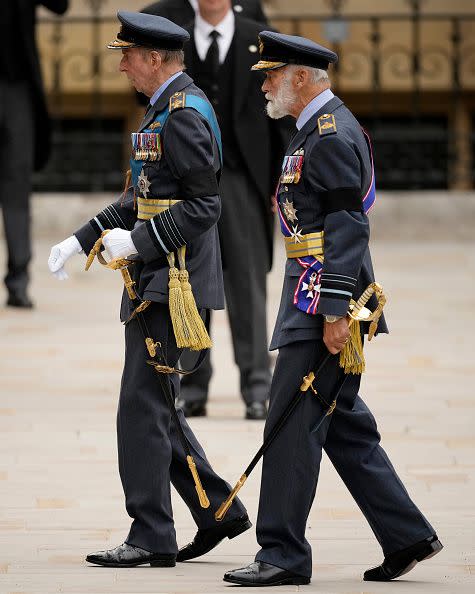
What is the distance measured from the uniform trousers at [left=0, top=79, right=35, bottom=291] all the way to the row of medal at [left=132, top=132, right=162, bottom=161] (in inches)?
204

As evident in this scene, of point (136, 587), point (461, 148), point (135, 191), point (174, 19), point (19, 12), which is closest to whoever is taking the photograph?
point (136, 587)

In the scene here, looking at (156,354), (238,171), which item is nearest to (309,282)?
(156,354)

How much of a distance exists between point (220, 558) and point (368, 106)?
10571 mm

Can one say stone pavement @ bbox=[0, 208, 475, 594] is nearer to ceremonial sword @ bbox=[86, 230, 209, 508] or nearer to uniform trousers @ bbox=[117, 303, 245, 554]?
uniform trousers @ bbox=[117, 303, 245, 554]

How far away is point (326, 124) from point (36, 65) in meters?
5.59

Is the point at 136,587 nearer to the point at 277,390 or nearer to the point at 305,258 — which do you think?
the point at 277,390

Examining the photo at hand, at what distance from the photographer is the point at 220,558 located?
534 cm

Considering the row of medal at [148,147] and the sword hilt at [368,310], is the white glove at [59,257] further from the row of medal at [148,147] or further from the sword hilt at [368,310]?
the sword hilt at [368,310]

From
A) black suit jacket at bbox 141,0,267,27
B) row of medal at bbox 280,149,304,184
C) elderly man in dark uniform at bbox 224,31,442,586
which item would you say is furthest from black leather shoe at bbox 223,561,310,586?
black suit jacket at bbox 141,0,267,27

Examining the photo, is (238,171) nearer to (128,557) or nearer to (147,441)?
(147,441)

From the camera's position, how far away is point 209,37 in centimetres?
750

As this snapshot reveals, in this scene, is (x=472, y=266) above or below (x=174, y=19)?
below

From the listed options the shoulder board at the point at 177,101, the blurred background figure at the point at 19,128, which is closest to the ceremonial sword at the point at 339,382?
the shoulder board at the point at 177,101

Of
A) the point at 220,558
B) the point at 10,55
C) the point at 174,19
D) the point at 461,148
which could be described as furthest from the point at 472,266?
the point at 220,558
